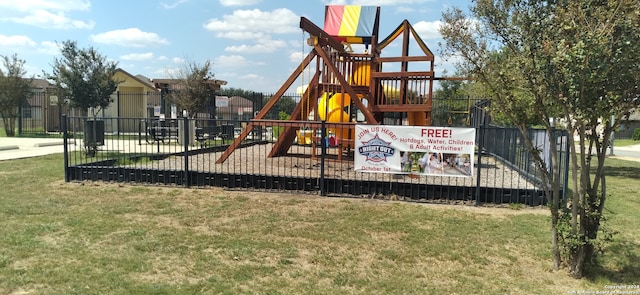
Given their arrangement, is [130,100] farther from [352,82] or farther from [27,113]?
[352,82]

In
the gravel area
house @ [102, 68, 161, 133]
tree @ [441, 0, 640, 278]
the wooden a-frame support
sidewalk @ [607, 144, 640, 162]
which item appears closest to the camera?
tree @ [441, 0, 640, 278]

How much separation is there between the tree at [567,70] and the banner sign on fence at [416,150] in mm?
2979

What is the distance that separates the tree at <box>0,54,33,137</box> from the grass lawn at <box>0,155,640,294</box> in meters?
21.4

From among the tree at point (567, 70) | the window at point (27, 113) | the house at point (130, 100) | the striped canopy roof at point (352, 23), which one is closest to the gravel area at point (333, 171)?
the tree at point (567, 70)

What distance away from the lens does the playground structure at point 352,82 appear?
1038 cm

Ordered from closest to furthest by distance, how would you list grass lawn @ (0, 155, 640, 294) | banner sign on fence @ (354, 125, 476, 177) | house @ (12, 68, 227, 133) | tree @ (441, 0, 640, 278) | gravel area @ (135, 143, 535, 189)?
tree @ (441, 0, 640, 278) → grass lawn @ (0, 155, 640, 294) → banner sign on fence @ (354, 125, 476, 177) → gravel area @ (135, 143, 535, 189) → house @ (12, 68, 227, 133)

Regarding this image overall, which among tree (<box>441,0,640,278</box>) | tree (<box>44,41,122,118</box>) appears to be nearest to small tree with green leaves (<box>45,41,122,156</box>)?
tree (<box>44,41,122,118</box>)

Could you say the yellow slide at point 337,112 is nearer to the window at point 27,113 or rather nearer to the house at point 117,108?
the house at point 117,108

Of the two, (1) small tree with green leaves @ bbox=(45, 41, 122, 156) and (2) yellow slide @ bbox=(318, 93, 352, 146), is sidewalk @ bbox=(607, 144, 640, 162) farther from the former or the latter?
(1) small tree with green leaves @ bbox=(45, 41, 122, 156)

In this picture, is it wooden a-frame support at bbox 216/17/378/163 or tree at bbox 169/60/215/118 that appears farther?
tree at bbox 169/60/215/118

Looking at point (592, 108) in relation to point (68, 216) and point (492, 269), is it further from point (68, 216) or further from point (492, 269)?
point (68, 216)

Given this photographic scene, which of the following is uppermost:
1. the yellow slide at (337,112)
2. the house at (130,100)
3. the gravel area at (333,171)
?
the house at (130,100)

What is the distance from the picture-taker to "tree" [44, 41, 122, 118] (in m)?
26.2

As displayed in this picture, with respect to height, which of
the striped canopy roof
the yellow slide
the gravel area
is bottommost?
the gravel area
